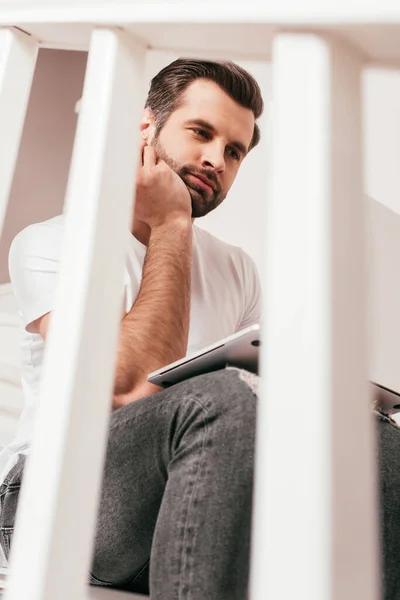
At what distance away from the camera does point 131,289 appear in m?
1.21

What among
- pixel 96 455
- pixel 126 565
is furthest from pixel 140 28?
pixel 126 565

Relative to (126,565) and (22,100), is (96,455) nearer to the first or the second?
(22,100)

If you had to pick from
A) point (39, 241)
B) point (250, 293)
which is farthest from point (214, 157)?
point (39, 241)

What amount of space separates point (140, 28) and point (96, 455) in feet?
0.94

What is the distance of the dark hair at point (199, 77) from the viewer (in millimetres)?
1494

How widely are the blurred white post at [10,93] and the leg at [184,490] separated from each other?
0.83 ft

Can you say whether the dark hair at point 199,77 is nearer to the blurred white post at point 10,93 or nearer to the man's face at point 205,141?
the man's face at point 205,141

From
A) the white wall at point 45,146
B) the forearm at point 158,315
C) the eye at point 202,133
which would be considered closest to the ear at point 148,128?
the eye at point 202,133

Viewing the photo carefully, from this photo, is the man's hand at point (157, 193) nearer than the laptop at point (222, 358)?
No

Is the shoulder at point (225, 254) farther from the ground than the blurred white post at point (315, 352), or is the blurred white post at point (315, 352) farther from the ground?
the shoulder at point (225, 254)

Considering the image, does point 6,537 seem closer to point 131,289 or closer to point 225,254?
point 131,289

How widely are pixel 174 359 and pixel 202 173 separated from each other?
1.94 ft

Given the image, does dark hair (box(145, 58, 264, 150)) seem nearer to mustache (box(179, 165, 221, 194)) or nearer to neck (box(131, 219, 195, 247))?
mustache (box(179, 165, 221, 194))

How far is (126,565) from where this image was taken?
2.38 feet
